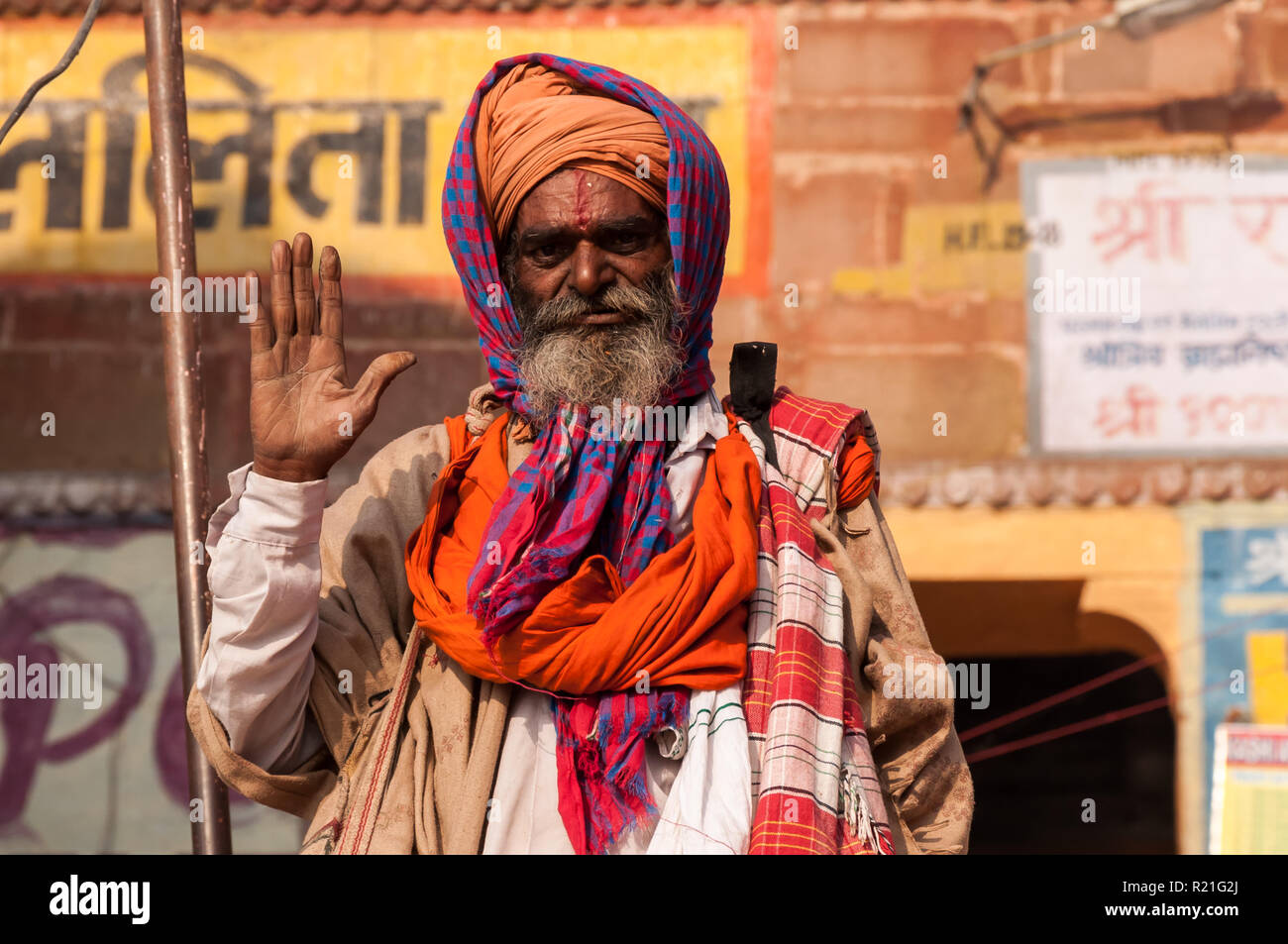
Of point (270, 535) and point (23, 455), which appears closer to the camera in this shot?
point (270, 535)

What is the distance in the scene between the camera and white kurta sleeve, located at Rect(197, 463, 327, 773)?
232 centimetres

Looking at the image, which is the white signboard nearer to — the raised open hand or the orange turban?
the orange turban

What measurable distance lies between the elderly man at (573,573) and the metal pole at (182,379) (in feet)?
1.21

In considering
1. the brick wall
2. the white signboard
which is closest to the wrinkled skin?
the brick wall

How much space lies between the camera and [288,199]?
6.91 m

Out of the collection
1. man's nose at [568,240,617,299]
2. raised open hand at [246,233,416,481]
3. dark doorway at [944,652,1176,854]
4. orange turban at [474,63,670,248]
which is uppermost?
orange turban at [474,63,670,248]

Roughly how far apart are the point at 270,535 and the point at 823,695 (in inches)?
34.7

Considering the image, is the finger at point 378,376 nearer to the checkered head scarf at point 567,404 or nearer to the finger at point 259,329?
the finger at point 259,329

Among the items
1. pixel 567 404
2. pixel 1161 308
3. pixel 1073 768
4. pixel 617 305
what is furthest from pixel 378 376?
pixel 1073 768

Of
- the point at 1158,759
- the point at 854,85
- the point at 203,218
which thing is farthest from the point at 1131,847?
the point at 203,218

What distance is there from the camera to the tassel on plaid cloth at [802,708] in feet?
7.50

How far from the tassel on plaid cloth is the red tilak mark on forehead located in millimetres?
504

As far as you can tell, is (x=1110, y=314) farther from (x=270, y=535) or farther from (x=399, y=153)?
(x=270, y=535)
